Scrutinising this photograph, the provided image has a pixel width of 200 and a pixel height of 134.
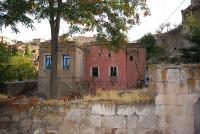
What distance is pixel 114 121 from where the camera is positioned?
10727 millimetres

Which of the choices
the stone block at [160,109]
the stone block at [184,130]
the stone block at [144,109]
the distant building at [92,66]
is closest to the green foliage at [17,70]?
the distant building at [92,66]

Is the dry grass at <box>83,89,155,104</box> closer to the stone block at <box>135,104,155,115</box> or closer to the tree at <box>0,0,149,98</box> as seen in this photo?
the stone block at <box>135,104,155,115</box>

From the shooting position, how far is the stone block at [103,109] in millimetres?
10805

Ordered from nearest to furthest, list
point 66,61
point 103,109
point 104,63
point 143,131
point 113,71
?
1. point 143,131
2. point 103,109
3. point 66,61
4. point 113,71
5. point 104,63

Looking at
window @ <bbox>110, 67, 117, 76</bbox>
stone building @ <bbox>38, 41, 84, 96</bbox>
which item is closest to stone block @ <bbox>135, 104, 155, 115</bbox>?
stone building @ <bbox>38, 41, 84, 96</bbox>

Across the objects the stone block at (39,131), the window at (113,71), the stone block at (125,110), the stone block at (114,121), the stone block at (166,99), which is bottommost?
the stone block at (39,131)

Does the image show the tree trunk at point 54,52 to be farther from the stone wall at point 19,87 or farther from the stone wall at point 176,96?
the stone wall at point 19,87

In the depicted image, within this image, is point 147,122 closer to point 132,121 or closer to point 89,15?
point 132,121

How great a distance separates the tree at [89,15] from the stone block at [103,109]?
25.5 feet

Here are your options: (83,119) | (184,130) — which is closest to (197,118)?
(184,130)

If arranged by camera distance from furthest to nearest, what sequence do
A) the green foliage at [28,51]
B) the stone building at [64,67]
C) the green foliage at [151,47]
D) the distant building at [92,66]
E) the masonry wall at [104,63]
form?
the green foliage at [28,51]
the green foliage at [151,47]
the masonry wall at [104,63]
the distant building at [92,66]
the stone building at [64,67]

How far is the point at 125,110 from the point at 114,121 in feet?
1.57

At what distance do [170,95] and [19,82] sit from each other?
34.2 meters

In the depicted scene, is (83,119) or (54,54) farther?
(54,54)
